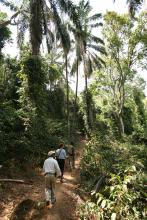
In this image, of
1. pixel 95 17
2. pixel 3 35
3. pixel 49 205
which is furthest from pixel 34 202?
pixel 3 35

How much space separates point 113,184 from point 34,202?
301 centimetres

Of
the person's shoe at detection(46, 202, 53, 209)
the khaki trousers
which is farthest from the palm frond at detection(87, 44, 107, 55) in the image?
the person's shoe at detection(46, 202, 53, 209)

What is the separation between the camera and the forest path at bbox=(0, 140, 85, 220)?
863 cm

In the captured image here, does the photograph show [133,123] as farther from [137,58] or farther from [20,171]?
[20,171]

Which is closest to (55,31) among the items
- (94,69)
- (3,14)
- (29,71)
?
(29,71)

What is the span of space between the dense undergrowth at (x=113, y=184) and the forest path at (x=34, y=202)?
0.88 metres

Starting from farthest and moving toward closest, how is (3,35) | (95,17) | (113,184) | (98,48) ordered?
1. (3,35)
2. (98,48)
3. (95,17)
4. (113,184)

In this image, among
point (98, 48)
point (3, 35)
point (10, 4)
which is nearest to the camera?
point (10, 4)

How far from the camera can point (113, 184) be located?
7.80 m

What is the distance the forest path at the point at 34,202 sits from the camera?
28.3 feet

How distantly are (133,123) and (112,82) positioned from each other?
9.76 meters

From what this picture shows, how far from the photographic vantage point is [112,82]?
98.6 feet

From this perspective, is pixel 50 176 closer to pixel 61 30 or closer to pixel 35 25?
pixel 35 25

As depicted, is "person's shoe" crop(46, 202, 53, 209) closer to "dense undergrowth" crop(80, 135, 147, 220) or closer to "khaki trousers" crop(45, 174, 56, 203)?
"khaki trousers" crop(45, 174, 56, 203)
